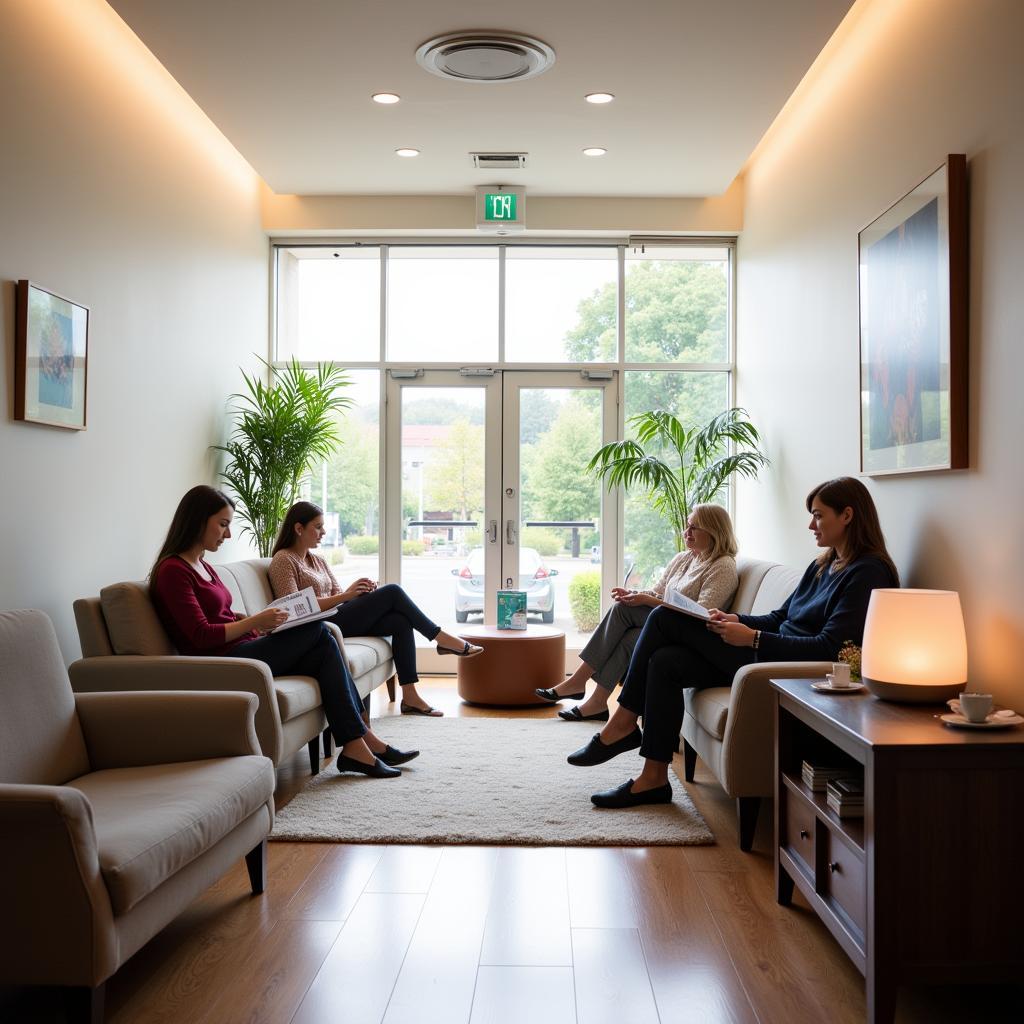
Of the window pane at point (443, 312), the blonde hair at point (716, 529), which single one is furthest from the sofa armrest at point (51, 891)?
the window pane at point (443, 312)

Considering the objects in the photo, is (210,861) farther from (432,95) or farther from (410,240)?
(410,240)

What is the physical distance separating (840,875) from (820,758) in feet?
1.82

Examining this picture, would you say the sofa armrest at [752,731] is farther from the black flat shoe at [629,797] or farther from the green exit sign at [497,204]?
the green exit sign at [497,204]

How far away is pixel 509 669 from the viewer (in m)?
5.46

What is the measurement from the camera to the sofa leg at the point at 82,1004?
1964 millimetres

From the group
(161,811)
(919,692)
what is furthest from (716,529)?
(161,811)

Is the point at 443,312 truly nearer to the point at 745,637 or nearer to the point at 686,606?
the point at 686,606

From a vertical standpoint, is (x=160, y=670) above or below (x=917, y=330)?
below

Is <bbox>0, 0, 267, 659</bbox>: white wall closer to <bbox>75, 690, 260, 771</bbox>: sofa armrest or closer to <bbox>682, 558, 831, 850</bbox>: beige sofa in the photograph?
<bbox>75, 690, 260, 771</bbox>: sofa armrest

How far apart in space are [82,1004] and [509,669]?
360 cm

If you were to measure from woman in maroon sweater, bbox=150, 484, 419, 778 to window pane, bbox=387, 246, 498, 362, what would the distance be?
3042 millimetres

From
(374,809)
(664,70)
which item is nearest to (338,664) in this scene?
(374,809)

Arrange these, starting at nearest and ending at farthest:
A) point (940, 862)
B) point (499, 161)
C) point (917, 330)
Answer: point (940, 862)
point (917, 330)
point (499, 161)

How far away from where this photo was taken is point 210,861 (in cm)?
241
